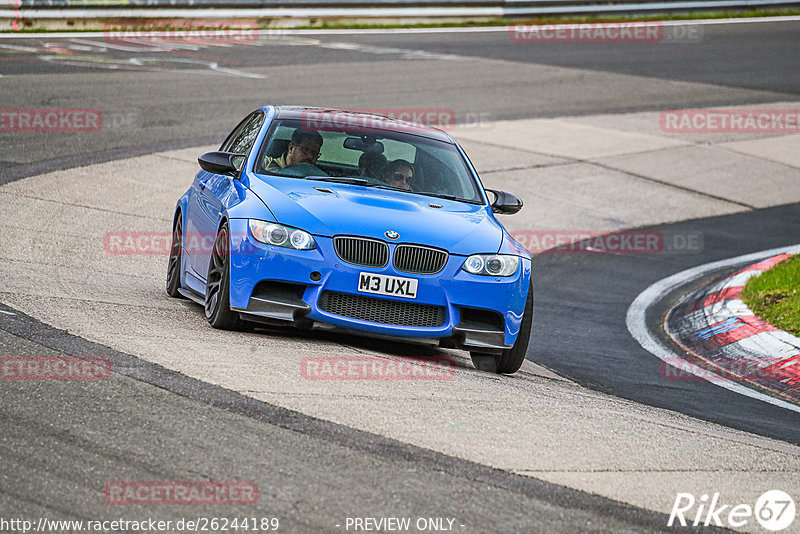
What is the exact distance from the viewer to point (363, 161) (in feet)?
28.4

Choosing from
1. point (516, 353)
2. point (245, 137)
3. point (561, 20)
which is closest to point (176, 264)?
point (245, 137)

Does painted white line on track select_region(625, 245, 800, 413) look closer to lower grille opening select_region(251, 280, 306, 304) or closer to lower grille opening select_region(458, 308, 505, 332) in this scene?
lower grille opening select_region(458, 308, 505, 332)

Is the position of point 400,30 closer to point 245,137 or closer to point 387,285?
point 245,137

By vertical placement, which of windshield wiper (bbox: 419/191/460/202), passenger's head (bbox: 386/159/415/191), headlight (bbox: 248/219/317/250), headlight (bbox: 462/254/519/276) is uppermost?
passenger's head (bbox: 386/159/415/191)

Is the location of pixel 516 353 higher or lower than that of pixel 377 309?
lower

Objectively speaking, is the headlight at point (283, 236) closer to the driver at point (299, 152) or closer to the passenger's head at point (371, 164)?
the driver at point (299, 152)

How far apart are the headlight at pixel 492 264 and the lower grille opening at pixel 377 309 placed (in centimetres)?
38

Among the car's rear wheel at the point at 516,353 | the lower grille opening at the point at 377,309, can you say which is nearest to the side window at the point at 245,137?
the lower grille opening at the point at 377,309

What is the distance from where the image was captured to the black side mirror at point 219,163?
8.34 meters

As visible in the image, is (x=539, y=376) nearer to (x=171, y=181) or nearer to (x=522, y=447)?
(x=522, y=447)

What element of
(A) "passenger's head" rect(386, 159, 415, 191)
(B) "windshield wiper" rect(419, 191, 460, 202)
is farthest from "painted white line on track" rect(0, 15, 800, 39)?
(B) "windshield wiper" rect(419, 191, 460, 202)

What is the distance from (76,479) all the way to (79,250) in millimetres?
6362

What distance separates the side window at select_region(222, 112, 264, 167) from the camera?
354 inches

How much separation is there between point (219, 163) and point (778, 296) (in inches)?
220
